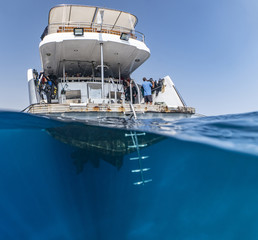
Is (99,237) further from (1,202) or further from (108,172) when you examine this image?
(1,202)

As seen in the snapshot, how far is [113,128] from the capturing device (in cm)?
371

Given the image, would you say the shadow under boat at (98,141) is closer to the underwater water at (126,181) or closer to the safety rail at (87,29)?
the underwater water at (126,181)

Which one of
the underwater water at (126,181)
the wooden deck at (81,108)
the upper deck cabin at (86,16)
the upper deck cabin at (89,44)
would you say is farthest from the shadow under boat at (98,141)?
the upper deck cabin at (86,16)

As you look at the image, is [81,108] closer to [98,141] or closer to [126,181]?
[98,141]

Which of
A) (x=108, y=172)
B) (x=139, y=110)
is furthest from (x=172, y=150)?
(x=139, y=110)

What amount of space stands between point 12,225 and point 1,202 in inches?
17.1

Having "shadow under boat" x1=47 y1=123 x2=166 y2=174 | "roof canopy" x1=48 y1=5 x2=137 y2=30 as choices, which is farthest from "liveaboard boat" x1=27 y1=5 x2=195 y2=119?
"shadow under boat" x1=47 y1=123 x2=166 y2=174

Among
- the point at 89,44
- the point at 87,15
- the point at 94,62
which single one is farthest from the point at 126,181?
the point at 87,15

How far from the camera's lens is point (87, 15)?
40.7 ft

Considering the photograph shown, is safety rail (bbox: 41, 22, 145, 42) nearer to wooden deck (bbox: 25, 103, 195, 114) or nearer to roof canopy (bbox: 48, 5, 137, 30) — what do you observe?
roof canopy (bbox: 48, 5, 137, 30)

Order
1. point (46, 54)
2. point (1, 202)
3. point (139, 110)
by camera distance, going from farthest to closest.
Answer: point (46, 54) < point (139, 110) < point (1, 202)

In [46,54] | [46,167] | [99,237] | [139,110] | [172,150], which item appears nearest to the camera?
[99,237]

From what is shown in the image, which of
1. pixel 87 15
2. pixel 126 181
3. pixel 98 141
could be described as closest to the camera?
pixel 126 181

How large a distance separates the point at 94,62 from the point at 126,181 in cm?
1048
